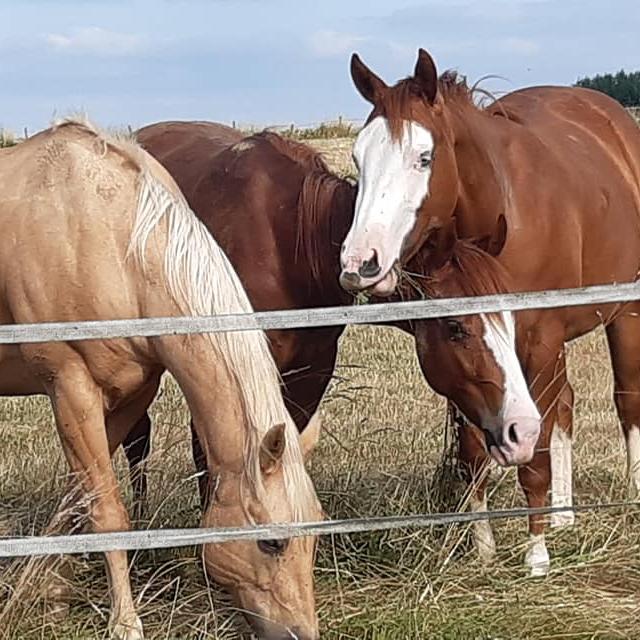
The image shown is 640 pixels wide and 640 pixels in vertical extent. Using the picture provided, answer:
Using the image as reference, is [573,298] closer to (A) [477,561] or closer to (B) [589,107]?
(A) [477,561]

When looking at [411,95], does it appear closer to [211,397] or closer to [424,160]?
[424,160]

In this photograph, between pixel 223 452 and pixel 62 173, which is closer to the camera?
pixel 223 452

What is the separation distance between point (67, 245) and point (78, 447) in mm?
704

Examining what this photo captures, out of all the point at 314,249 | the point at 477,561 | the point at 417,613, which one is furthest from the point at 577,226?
the point at 417,613

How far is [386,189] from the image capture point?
425 cm

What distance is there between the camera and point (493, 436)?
4.14 metres

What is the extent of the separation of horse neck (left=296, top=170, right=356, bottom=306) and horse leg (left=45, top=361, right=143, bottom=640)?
1.11m

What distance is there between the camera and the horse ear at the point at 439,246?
440 centimetres

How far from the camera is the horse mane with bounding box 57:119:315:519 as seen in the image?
12.6 ft

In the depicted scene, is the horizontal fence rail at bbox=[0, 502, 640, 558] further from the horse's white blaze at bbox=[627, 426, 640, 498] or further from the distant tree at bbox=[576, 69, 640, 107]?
the distant tree at bbox=[576, 69, 640, 107]

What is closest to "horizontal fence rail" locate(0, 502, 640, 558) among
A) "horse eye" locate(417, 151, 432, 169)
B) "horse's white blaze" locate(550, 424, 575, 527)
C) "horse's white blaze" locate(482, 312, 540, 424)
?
"horse's white blaze" locate(482, 312, 540, 424)

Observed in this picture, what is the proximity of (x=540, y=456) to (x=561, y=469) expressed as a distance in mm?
1027

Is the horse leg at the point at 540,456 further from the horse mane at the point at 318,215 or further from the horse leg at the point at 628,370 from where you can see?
the horse leg at the point at 628,370

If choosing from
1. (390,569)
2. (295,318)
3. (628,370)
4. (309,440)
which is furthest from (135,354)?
(628,370)
